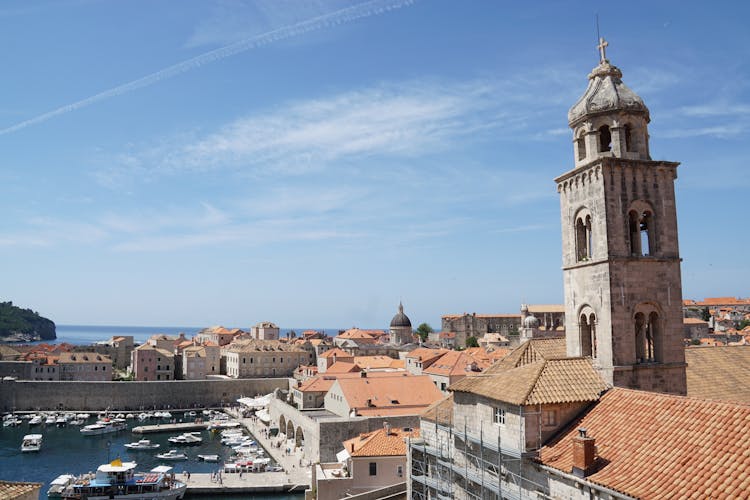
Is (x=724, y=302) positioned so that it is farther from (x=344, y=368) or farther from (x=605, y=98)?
(x=605, y=98)

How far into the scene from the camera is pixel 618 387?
16703mm

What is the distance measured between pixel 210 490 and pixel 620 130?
3491cm

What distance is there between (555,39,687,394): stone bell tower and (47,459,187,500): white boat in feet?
99.0

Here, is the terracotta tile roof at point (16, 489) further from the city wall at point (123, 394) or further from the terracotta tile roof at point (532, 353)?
the city wall at point (123, 394)

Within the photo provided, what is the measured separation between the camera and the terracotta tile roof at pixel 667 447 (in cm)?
1126

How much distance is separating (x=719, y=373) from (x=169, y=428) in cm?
5543

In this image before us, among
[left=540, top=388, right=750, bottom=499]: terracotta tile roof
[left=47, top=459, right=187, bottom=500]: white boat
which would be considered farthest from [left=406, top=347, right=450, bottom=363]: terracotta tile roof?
[left=540, top=388, right=750, bottom=499]: terracotta tile roof

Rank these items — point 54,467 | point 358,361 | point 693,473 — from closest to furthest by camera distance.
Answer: point 693,473 < point 54,467 < point 358,361

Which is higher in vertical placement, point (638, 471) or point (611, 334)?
point (611, 334)

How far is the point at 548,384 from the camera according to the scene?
16094mm

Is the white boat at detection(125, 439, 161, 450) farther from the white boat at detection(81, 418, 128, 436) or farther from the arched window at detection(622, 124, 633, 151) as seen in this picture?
the arched window at detection(622, 124, 633, 151)

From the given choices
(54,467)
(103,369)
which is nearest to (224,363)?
(103,369)

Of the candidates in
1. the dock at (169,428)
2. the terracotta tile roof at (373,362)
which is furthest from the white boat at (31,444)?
the terracotta tile roof at (373,362)

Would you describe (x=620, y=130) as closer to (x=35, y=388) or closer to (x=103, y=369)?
(x=35, y=388)
